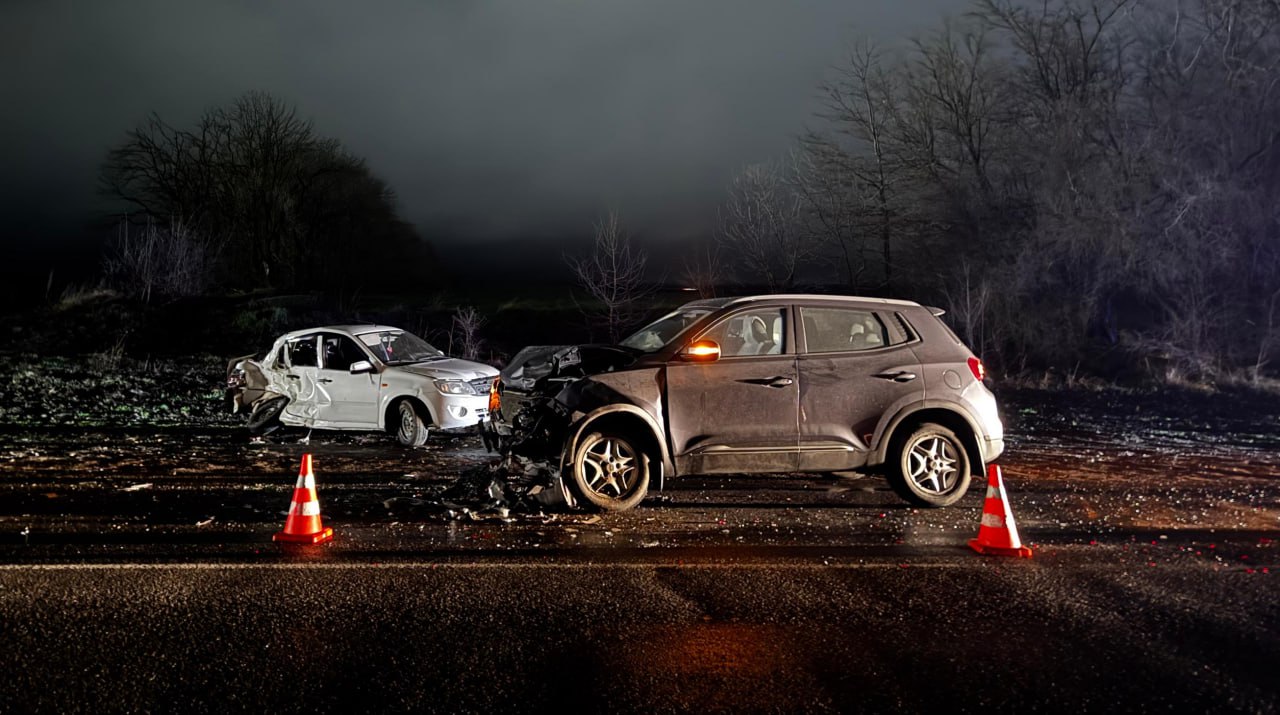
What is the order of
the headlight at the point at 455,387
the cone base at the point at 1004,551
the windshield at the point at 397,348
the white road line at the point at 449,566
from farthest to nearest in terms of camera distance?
1. the windshield at the point at 397,348
2. the headlight at the point at 455,387
3. the cone base at the point at 1004,551
4. the white road line at the point at 449,566

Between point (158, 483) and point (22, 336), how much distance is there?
27.9 meters

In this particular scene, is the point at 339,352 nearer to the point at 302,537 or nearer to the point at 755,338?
the point at 302,537

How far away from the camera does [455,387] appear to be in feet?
37.9

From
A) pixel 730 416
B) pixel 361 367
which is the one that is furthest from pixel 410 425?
pixel 730 416

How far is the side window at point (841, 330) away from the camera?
25.1 feet

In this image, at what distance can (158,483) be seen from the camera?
9.00 m

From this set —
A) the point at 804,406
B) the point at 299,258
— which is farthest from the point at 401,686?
the point at 299,258

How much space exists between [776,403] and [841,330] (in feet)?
3.27

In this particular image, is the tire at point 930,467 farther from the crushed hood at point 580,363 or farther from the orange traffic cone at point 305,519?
the orange traffic cone at point 305,519

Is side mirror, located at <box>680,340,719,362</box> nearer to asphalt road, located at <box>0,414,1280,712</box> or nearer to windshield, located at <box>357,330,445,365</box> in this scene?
asphalt road, located at <box>0,414,1280,712</box>

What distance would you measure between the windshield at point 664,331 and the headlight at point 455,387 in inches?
155

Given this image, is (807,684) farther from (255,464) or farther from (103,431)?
(103,431)

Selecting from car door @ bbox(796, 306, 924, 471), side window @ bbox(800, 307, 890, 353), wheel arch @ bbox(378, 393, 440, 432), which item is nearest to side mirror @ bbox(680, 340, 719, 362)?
car door @ bbox(796, 306, 924, 471)

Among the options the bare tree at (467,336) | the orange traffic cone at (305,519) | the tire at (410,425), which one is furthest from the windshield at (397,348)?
the bare tree at (467,336)
